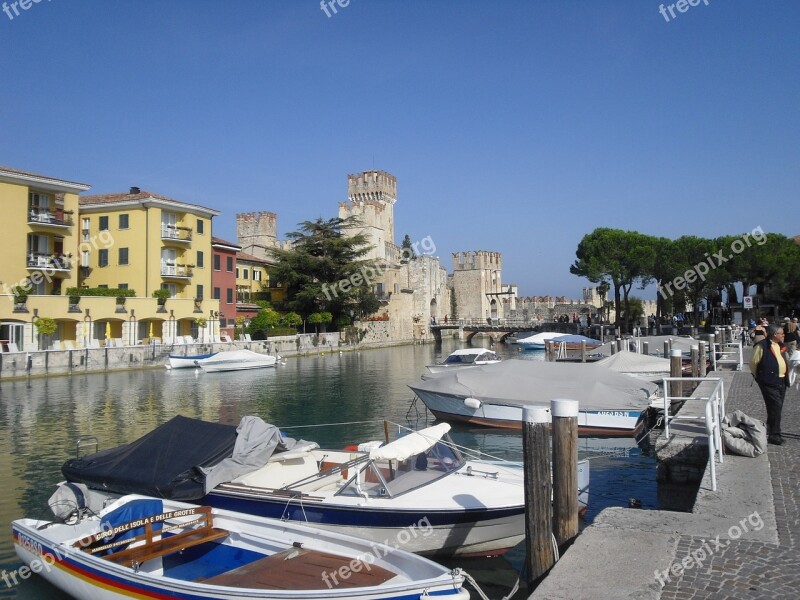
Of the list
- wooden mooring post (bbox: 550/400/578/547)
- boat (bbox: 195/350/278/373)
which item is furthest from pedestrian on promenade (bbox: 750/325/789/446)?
boat (bbox: 195/350/278/373)

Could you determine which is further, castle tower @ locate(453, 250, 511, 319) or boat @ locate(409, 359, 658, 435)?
castle tower @ locate(453, 250, 511, 319)

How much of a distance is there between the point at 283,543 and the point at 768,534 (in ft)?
16.9

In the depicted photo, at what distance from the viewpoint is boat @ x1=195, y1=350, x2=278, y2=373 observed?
3728 centimetres

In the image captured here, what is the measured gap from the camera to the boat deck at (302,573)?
6574mm

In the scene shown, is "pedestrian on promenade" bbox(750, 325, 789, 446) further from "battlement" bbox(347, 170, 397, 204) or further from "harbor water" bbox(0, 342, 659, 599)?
"battlement" bbox(347, 170, 397, 204)

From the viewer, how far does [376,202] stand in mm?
77438

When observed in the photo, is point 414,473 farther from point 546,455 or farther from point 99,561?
point 99,561

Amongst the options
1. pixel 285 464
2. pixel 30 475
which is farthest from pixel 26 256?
pixel 285 464

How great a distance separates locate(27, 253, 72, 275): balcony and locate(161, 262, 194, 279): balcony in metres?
6.05

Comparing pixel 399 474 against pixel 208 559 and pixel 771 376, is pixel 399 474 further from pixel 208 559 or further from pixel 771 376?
pixel 771 376

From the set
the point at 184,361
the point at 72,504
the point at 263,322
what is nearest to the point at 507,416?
the point at 72,504

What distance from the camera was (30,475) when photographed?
1340 cm

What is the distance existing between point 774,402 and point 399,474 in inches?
218

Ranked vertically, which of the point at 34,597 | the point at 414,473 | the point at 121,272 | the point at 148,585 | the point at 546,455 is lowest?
the point at 34,597
